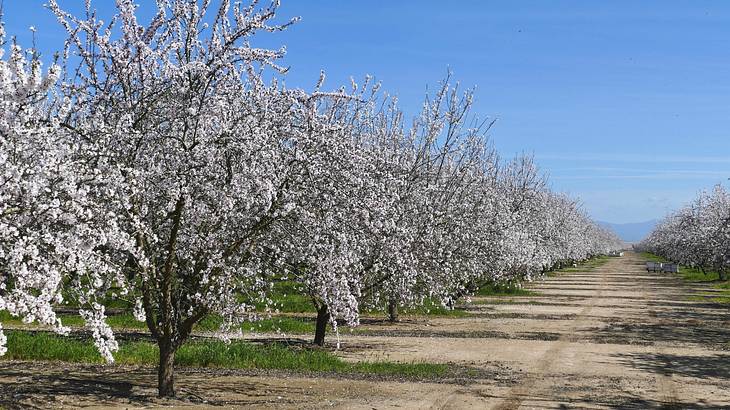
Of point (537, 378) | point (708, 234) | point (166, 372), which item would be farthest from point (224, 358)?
point (708, 234)

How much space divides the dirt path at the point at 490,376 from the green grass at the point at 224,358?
3.02 ft

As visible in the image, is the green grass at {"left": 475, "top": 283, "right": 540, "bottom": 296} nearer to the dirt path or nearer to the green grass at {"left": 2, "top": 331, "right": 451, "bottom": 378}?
the dirt path

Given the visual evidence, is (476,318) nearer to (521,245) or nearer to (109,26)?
(521,245)

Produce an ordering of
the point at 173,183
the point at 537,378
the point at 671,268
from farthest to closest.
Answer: the point at 671,268, the point at 537,378, the point at 173,183

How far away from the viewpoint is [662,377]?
16844 millimetres

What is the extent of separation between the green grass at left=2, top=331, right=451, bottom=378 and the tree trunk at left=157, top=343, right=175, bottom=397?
366 centimetres

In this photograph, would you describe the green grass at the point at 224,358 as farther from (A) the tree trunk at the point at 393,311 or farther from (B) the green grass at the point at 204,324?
(A) the tree trunk at the point at 393,311

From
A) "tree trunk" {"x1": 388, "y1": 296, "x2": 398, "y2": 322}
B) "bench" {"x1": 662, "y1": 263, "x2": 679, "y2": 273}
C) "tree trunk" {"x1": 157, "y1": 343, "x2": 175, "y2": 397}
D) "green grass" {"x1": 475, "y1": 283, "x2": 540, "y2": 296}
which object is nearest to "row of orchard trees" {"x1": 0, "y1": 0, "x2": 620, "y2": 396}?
"tree trunk" {"x1": 157, "y1": 343, "x2": 175, "y2": 397}

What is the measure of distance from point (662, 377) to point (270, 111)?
11.1 m

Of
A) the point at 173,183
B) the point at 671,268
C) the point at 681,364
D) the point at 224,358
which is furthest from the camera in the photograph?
the point at 671,268

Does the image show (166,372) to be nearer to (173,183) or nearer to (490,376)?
(173,183)

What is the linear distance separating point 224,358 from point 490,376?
6.26m

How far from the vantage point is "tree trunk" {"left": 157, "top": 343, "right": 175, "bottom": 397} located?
13023 millimetres

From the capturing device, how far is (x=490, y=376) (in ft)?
54.5
